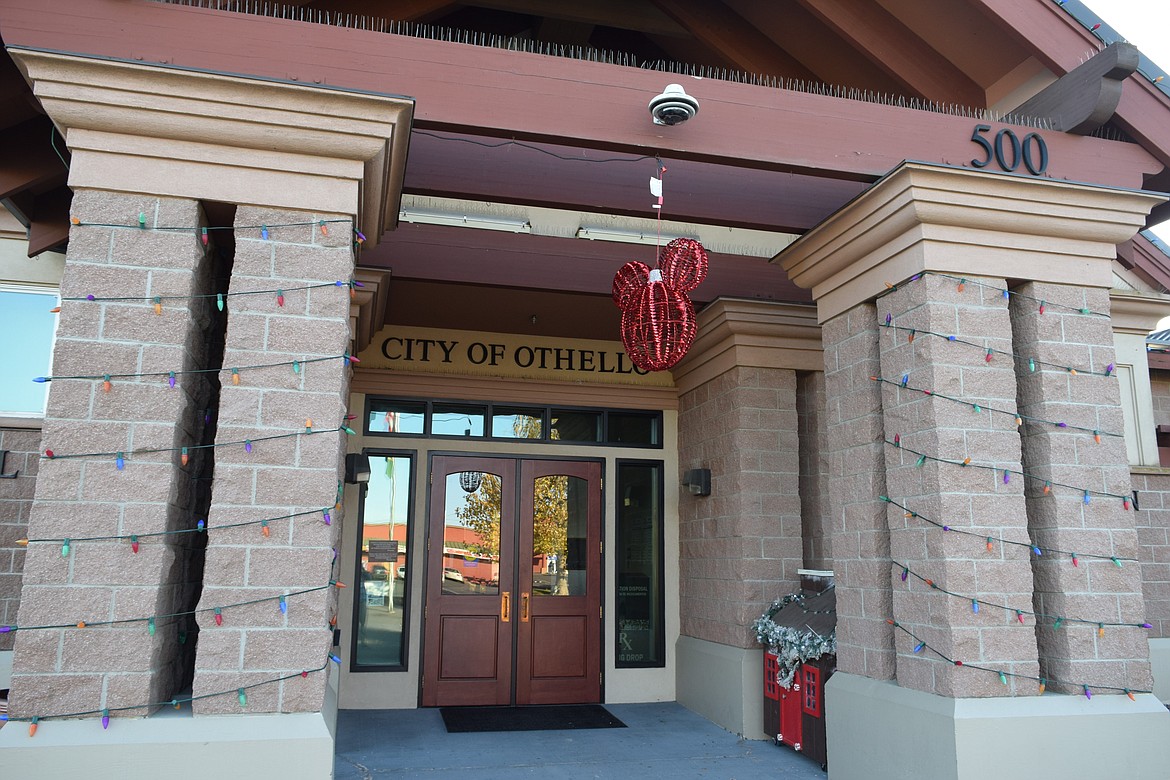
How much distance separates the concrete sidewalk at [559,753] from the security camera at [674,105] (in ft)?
12.9

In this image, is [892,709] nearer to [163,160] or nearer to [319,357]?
[319,357]

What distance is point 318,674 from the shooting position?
3.57 m

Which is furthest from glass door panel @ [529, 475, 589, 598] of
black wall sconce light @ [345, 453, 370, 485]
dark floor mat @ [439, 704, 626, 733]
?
black wall sconce light @ [345, 453, 370, 485]

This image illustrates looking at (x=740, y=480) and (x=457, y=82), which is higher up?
(x=457, y=82)

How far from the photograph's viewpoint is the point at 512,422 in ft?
26.9

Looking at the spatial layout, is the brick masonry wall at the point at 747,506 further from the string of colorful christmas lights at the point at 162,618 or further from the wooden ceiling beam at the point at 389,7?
the string of colorful christmas lights at the point at 162,618

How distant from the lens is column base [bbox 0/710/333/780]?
3.29 meters

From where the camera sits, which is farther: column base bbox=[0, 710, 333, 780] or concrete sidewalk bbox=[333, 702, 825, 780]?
concrete sidewalk bbox=[333, 702, 825, 780]

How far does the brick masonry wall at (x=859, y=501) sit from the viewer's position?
15.4ft

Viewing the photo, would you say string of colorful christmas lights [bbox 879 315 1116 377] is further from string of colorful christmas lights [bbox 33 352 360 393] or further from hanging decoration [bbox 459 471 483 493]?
hanging decoration [bbox 459 471 483 493]

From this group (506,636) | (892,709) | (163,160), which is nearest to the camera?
(163,160)

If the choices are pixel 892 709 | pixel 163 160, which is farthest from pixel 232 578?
pixel 892 709

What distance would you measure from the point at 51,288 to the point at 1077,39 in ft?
22.2

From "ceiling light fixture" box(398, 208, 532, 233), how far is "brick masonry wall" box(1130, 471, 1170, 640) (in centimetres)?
554
